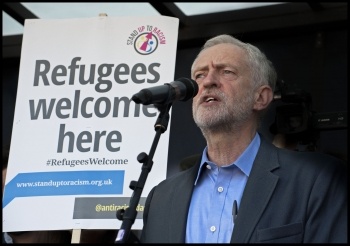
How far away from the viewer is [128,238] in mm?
3047

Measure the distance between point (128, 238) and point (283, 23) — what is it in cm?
309

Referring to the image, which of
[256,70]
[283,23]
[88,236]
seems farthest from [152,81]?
[283,23]

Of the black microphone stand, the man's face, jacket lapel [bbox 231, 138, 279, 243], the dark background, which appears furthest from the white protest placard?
the dark background

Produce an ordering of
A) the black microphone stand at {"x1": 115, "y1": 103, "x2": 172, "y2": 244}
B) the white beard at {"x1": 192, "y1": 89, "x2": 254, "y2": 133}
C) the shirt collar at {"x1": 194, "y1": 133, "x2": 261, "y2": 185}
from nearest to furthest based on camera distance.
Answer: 1. the black microphone stand at {"x1": 115, "y1": 103, "x2": 172, "y2": 244}
2. the shirt collar at {"x1": 194, "y1": 133, "x2": 261, "y2": 185}
3. the white beard at {"x1": 192, "y1": 89, "x2": 254, "y2": 133}

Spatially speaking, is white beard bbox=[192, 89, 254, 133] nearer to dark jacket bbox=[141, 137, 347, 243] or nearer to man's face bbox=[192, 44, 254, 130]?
man's face bbox=[192, 44, 254, 130]

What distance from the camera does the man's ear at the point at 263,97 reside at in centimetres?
408

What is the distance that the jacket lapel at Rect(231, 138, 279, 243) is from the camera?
341 centimetres

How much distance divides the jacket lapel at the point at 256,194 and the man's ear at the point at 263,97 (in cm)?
38

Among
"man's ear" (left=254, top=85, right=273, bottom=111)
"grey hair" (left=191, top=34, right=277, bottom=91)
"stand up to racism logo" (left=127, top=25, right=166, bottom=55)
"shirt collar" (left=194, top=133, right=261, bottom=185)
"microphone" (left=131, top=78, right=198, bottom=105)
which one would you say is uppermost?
"stand up to racism logo" (left=127, top=25, right=166, bottom=55)

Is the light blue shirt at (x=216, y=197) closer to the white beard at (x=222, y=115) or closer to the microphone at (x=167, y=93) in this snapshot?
the white beard at (x=222, y=115)

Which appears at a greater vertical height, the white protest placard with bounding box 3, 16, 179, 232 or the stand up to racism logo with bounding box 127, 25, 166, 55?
the stand up to racism logo with bounding box 127, 25, 166, 55

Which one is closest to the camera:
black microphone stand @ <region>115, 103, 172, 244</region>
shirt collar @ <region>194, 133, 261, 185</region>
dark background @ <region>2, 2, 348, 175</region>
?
black microphone stand @ <region>115, 103, 172, 244</region>

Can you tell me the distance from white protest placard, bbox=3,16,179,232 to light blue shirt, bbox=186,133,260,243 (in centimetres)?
44

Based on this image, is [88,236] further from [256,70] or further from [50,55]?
[256,70]
